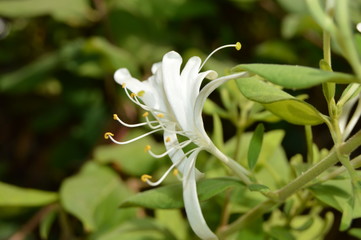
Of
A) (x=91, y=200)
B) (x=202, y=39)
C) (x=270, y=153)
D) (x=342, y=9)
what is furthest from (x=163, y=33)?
(x=342, y=9)

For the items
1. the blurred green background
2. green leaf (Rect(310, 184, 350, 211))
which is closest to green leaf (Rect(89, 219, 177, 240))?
green leaf (Rect(310, 184, 350, 211))

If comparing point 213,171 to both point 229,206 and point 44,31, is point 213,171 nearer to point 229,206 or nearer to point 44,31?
point 229,206

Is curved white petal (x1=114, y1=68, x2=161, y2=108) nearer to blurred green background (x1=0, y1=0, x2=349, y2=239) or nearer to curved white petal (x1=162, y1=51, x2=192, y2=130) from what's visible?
curved white petal (x1=162, y1=51, x2=192, y2=130)

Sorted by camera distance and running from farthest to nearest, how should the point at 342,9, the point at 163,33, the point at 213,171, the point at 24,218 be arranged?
the point at 163,33
the point at 24,218
the point at 213,171
the point at 342,9

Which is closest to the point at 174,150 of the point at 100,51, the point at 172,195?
the point at 172,195

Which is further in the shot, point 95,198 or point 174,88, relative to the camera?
point 95,198

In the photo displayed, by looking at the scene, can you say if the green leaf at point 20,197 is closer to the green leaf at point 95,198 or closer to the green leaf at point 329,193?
the green leaf at point 95,198

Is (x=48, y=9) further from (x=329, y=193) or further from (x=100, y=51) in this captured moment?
(x=329, y=193)
